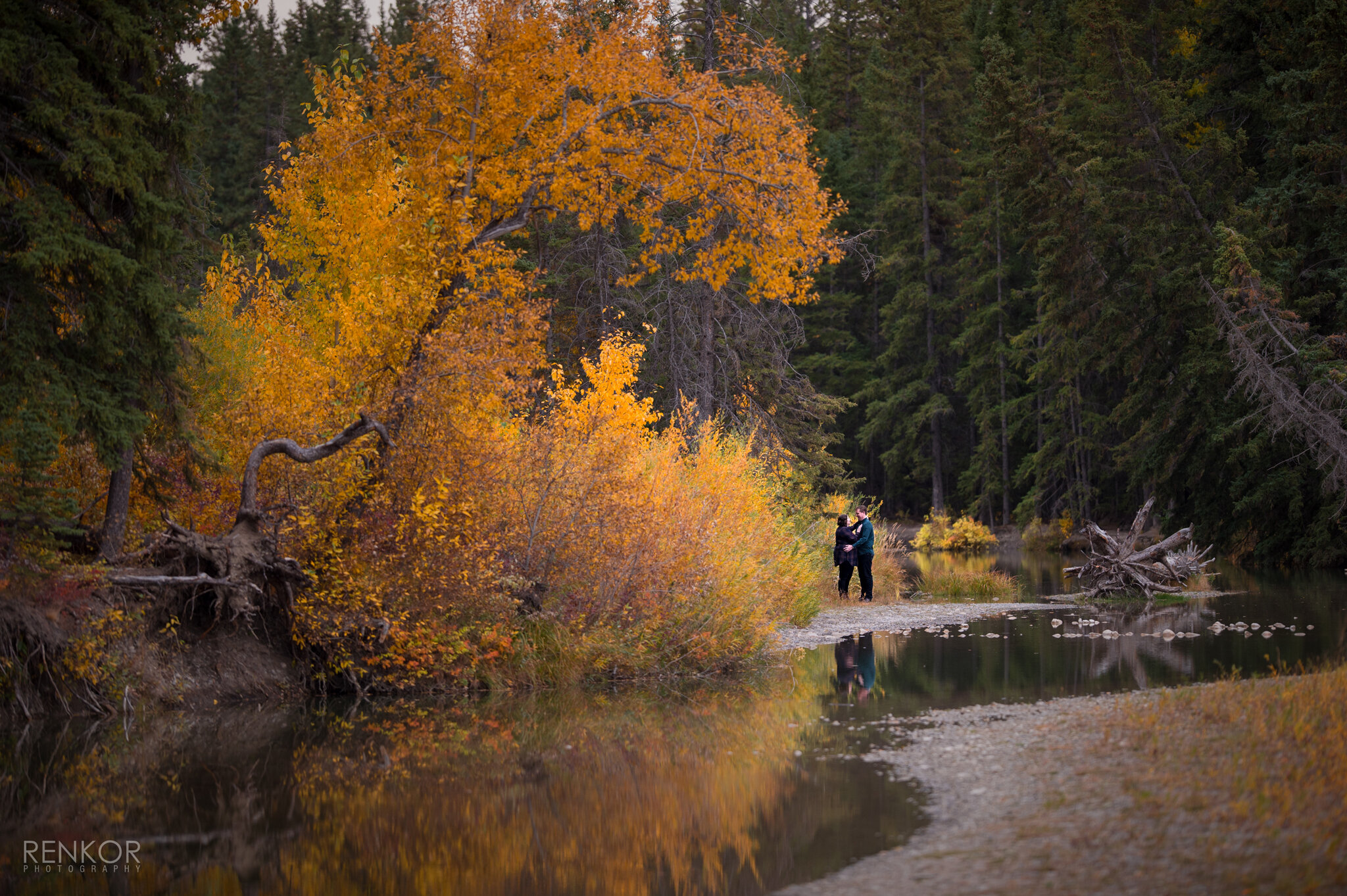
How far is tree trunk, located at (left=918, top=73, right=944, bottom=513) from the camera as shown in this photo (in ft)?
173

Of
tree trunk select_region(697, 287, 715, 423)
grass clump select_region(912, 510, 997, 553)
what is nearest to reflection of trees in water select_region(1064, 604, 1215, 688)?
tree trunk select_region(697, 287, 715, 423)

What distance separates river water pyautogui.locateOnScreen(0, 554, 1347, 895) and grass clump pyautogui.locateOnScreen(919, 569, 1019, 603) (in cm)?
856

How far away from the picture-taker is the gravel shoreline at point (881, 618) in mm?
17641

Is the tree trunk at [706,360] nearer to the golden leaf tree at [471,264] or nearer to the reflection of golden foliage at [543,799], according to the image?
the golden leaf tree at [471,264]

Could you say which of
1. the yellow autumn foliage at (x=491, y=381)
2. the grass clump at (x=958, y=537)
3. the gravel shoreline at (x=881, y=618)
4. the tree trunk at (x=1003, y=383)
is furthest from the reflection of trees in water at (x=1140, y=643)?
the tree trunk at (x=1003, y=383)

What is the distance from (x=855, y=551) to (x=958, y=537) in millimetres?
20768

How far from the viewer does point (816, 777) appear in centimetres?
845

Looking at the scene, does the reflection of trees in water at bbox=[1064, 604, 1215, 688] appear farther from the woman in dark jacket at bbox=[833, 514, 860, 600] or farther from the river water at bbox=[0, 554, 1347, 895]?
the woman in dark jacket at bbox=[833, 514, 860, 600]

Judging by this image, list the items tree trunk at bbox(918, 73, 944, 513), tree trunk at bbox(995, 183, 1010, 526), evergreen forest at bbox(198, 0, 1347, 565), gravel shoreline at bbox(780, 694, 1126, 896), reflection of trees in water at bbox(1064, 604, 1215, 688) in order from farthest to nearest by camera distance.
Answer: tree trunk at bbox(918, 73, 944, 513)
tree trunk at bbox(995, 183, 1010, 526)
evergreen forest at bbox(198, 0, 1347, 565)
reflection of trees in water at bbox(1064, 604, 1215, 688)
gravel shoreline at bbox(780, 694, 1126, 896)

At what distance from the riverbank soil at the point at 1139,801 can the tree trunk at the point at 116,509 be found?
8.45 meters

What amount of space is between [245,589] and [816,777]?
711 cm

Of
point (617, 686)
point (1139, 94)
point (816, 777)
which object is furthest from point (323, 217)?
point (1139, 94)

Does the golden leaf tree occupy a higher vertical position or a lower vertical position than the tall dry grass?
higher

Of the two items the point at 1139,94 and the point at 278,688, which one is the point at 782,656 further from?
the point at 1139,94
